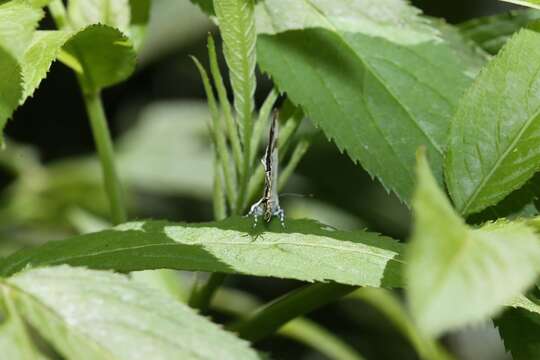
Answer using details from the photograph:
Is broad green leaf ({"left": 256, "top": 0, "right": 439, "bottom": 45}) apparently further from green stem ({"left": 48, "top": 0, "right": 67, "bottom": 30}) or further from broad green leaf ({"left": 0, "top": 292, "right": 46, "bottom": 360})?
broad green leaf ({"left": 0, "top": 292, "right": 46, "bottom": 360})

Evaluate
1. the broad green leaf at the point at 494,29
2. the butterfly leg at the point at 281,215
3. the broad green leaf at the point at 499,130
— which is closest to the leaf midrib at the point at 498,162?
the broad green leaf at the point at 499,130

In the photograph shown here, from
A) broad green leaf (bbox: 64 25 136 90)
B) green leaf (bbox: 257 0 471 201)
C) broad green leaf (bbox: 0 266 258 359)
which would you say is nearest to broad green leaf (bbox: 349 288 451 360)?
green leaf (bbox: 257 0 471 201)

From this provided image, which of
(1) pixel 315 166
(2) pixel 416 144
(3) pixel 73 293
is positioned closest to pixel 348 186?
(1) pixel 315 166

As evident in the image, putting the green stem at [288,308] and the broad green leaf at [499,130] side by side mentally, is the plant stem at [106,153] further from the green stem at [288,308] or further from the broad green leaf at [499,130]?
the broad green leaf at [499,130]

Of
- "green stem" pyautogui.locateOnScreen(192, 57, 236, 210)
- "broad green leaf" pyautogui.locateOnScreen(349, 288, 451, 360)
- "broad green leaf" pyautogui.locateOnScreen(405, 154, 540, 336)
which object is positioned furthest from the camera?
"broad green leaf" pyautogui.locateOnScreen(349, 288, 451, 360)

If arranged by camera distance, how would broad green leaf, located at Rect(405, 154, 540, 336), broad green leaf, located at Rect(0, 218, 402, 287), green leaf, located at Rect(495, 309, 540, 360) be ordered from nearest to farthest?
broad green leaf, located at Rect(405, 154, 540, 336)
broad green leaf, located at Rect(0, 218, 402, 287)
green leaf, located at Rect(495, 309, 540, 360)

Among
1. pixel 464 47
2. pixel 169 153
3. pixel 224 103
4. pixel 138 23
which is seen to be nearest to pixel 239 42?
pixel 224 103

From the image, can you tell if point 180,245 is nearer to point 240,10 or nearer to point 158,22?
point 240,10

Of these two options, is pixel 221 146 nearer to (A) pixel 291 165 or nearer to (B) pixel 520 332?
(A) pixel 291 165
